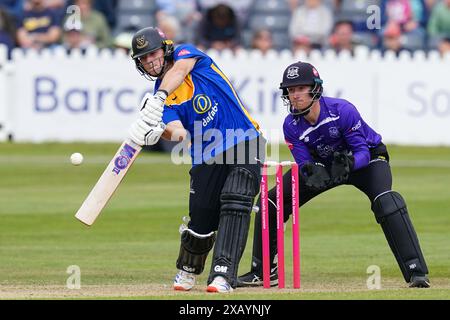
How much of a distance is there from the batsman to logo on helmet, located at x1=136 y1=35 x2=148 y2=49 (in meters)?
0.98

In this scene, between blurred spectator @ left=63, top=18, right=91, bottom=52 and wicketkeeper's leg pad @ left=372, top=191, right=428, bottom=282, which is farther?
blurred spectator @ left=63, top=18, right=91, bottom=52

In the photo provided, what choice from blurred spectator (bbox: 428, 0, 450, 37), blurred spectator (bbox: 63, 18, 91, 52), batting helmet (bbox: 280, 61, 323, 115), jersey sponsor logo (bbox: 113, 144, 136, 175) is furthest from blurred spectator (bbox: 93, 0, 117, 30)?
jersey sponsor logo (bbox: 113, 144, 136, 175)

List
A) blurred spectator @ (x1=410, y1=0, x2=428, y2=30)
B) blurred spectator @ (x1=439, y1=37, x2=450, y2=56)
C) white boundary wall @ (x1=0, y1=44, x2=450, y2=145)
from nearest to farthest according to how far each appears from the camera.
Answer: white boundary wall @ (x1=0, y1=44, x2=450, y2=145)
blurred spectator @ (x1=439, y1=37, x2=450, y2=56)
blurred spectator @ (x1=410, y1=0, x2=428, y2=30)

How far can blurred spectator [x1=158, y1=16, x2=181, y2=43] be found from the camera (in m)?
20.5

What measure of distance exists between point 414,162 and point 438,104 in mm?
1470

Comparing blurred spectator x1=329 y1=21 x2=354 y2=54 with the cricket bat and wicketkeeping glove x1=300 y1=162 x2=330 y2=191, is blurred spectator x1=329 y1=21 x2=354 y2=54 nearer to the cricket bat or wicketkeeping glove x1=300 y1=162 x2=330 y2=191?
wicketkeeping glove x1=300 y1=162 x2=330 y2=191

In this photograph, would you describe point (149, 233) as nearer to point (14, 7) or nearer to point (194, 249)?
point (194, 249)

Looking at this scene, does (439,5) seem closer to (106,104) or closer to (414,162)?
(414,162)

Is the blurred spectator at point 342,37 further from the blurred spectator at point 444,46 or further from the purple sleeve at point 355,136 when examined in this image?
the purple sleeve at point 355,136

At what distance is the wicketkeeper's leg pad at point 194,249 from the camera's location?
8.98 m

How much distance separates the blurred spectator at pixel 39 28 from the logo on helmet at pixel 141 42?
12.2 meters

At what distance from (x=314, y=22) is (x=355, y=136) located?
12235 millimetres
